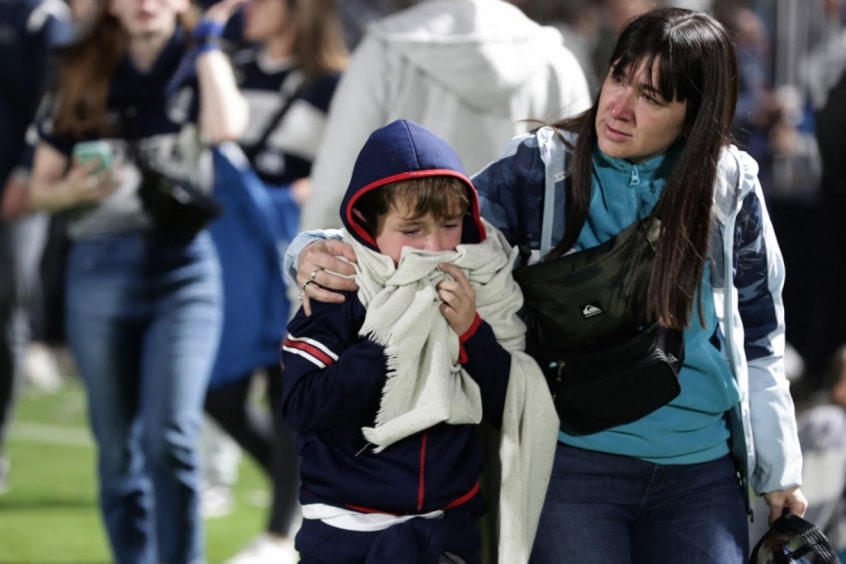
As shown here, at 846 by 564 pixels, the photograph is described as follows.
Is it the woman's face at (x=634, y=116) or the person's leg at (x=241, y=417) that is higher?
the woman's face at (x=634, y=116)

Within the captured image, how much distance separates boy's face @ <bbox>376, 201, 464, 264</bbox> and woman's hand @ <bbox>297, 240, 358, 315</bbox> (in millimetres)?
88

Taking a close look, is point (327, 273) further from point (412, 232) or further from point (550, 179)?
point (550, 179)

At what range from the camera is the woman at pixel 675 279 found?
3.12 m

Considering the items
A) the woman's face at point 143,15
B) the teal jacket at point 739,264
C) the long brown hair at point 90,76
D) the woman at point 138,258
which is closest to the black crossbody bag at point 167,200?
the woman at point 138,258

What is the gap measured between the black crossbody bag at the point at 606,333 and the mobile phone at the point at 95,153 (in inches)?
81.3

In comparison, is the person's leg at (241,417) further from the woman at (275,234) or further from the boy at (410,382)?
the boy at (410,382)

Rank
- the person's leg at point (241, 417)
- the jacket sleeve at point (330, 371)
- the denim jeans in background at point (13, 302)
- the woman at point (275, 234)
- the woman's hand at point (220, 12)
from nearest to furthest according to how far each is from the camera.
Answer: the jacket sleeve at point (330, 371), the woman's hand at point (220, 12), the woman at point (275, 234), the person's leg at point (241, 417), the denim jeans in background at point (13, 302)

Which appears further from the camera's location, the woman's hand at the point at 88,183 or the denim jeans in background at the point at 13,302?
the denim jeans in background at the point at 13,302

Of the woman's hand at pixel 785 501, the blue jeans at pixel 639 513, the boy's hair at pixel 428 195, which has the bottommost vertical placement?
the woman's hand at pixel 785 501

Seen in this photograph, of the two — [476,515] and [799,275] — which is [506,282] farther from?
[799,275]

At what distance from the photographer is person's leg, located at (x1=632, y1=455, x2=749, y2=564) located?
125 inches

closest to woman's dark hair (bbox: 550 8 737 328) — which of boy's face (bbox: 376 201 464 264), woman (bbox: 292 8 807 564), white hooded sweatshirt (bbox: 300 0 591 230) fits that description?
woman (bbox: 292 8 807 564)

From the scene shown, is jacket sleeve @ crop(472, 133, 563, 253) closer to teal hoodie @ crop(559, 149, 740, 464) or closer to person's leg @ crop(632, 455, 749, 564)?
teal hoodie @ crop(559, 149, 740, 464)

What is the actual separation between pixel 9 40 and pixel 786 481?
4.13m
